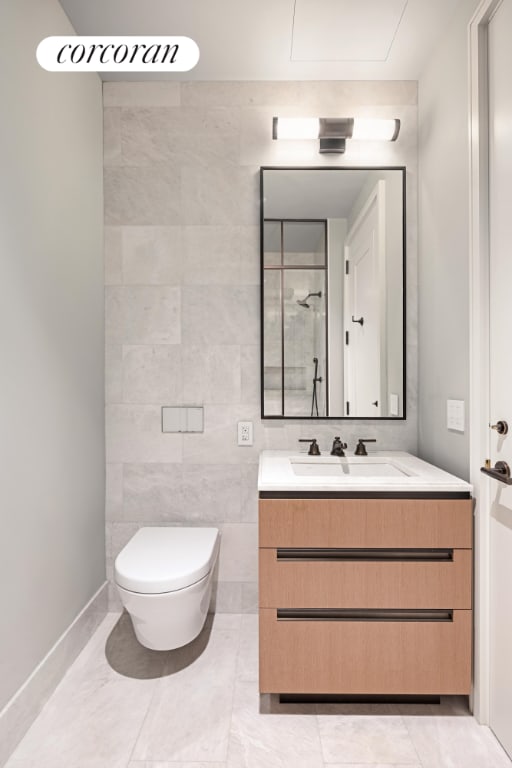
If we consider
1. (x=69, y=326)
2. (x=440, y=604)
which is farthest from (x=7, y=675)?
(x=440, y=604)

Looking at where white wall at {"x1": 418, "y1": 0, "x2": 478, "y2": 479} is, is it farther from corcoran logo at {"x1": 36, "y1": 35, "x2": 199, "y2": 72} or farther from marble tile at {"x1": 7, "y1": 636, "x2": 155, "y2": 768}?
marble tile at {"x1": 7, "y1": 636, "x2": 155, "y2": 768}

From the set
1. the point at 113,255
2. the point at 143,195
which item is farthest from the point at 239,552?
the point at 143,195

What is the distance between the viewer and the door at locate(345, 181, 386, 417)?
7.18 ft

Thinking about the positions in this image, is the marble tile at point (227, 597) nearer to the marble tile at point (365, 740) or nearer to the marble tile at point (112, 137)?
the marble tile at point (365, 740)

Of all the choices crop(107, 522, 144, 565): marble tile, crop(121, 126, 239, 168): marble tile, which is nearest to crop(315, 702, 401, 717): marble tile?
crop(107, 522, 144, 565): marble tile

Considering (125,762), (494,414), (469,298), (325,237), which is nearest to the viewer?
(125,762)

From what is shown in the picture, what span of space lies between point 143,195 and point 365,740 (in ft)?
7.49

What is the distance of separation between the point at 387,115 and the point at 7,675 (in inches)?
103

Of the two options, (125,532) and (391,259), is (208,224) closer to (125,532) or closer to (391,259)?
(391,259)

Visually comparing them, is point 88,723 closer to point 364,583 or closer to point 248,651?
point 248,651

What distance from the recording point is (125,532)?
2.30m

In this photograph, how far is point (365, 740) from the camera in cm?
150

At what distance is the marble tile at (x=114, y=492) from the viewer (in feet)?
7.54

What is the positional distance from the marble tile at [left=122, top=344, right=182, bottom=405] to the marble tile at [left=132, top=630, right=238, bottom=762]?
3.62 feet
